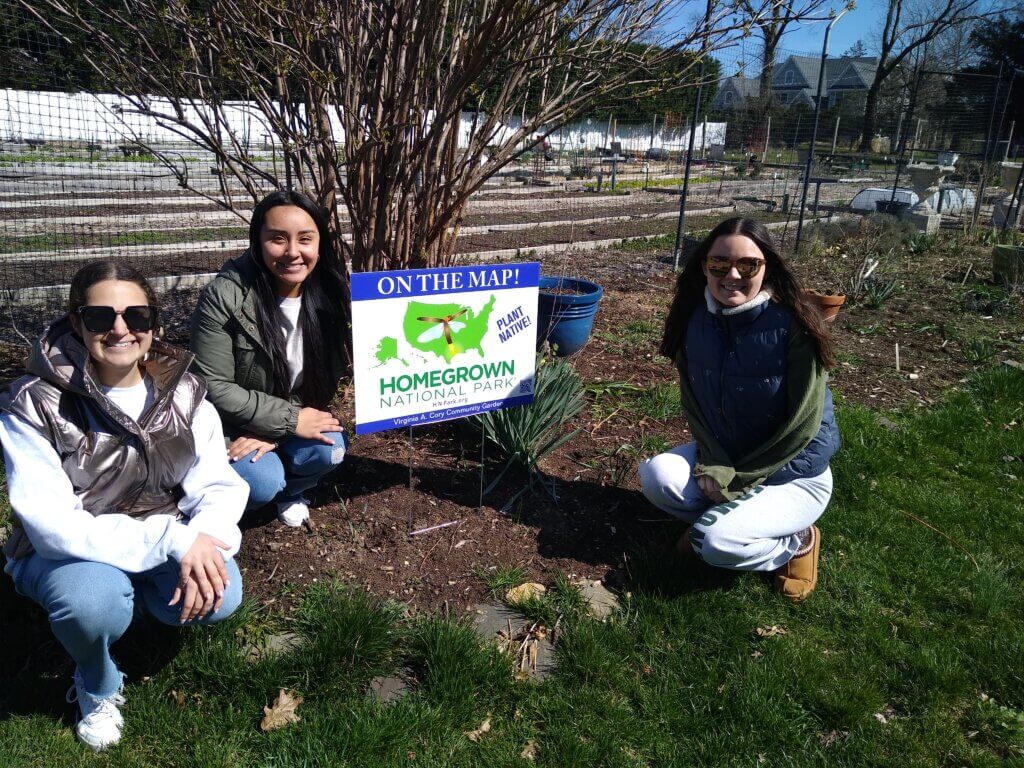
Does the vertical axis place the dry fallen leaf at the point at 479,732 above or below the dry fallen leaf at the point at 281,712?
below

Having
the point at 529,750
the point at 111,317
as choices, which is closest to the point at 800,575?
the point at 529,750

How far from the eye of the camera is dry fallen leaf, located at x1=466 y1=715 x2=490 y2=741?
2328mm

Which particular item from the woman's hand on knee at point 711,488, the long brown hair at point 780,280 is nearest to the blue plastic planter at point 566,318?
the long brown hair at point 780,280

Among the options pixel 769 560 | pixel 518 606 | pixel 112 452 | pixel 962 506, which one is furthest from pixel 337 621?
pixel 962 506

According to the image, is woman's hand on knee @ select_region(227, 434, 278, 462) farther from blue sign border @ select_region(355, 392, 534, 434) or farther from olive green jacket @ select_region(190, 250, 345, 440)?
blue sign border @ select_region(355, 392, 534, 434)

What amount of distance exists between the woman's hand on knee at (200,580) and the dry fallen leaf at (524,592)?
1152 millimetres

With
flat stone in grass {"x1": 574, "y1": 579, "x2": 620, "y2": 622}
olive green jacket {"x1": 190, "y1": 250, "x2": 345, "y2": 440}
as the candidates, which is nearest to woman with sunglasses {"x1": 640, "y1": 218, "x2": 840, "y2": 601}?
flat stone in grass {"x1": 574, "y1": 579, "x2": 620, "y2": 622}

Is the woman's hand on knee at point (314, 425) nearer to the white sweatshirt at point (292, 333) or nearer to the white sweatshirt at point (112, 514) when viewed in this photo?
the white sweatshirt at point (292, 333)

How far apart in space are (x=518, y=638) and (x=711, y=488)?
101cm

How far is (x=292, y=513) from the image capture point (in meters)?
3.18

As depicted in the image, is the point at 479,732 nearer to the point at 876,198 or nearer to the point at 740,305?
the point at 740,305

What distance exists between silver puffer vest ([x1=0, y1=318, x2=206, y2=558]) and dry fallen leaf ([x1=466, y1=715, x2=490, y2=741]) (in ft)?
4.13

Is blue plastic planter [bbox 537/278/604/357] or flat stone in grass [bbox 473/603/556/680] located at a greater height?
blue plastic planter [bbox 537/278/604/357]

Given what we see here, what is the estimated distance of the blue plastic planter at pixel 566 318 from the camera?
483 cm
